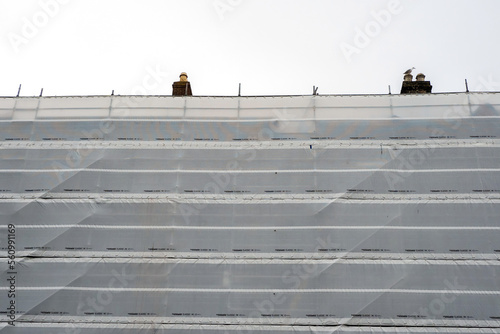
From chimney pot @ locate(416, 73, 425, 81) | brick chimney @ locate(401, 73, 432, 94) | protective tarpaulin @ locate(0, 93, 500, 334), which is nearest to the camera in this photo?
protective tarpaulin @ locate(0, 93, 500, 334)

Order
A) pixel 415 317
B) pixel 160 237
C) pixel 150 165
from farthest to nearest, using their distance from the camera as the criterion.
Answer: pixel 150 165 → pixel 160 237 → pixel 415 317

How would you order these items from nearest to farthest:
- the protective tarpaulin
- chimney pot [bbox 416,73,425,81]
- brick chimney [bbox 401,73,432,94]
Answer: the protective tarpaulin → brick chimney [bbox 401,73,432,94] → chimney pot [bbox 416,73,425,81]

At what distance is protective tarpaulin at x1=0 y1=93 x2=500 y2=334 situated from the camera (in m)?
10.5

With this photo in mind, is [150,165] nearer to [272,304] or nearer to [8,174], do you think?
[8,174]

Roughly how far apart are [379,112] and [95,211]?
816 cm

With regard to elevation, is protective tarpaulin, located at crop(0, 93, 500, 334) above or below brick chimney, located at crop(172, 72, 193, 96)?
below

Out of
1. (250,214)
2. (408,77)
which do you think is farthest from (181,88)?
(408,77)

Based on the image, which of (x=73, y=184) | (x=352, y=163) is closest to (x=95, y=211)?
(x=73, y=184)

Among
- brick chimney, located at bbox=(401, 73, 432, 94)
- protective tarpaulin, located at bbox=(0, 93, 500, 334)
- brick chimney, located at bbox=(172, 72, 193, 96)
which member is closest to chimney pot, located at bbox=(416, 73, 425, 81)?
brick chimney, located at bbox=(401, 73, 432, 94)

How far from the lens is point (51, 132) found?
12367 millimetres

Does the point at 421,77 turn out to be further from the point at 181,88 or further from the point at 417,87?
the point at 181,88

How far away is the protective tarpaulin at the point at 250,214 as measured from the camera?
1055 cm

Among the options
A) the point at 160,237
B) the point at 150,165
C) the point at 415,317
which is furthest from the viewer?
the point at 150,165

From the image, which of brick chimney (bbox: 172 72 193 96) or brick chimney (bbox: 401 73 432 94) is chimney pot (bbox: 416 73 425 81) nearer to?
brick chimney (bbox: 401 73 432 94)
